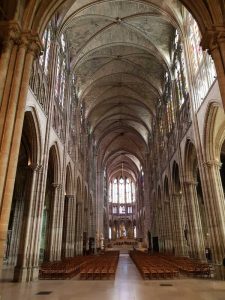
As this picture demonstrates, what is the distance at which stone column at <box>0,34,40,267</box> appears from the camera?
26.4 ft

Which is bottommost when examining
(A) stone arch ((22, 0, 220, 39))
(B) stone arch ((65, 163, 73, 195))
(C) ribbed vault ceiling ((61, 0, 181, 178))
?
(B) stone arch ((65, 163, 73, 195))

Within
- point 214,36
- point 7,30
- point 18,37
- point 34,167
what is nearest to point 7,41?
point 7,30

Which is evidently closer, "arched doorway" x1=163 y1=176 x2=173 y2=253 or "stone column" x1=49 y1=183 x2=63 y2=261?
"stone column" x1=49 y1=183 x2=63 y2=261

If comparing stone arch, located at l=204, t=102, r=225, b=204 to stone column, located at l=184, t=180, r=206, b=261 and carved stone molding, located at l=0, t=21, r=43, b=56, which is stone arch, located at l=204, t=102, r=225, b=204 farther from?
carved stone molding, located at l=0, t=21, r=43, b=56

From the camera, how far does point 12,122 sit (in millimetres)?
8867

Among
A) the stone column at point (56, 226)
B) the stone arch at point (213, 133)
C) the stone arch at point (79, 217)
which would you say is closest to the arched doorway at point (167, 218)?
the stone arch at point (79, 217)

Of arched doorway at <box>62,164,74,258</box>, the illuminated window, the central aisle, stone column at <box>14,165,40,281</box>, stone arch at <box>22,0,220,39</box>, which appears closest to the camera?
stone arch at <box>22,0,220,39</box>

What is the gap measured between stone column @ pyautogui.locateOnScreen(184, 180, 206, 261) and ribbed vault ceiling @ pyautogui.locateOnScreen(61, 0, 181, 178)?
38.7ft

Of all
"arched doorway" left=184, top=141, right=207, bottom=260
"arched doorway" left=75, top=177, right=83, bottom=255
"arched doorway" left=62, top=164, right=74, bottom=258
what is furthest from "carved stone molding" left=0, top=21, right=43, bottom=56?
"arched doorway" left=75, top=177, right=83, bottom=255

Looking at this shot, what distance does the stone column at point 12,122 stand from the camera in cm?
805

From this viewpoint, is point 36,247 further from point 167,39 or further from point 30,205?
point 167,39

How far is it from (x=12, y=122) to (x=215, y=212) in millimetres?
10808

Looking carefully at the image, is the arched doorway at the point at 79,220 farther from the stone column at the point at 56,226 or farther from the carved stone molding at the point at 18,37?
the carved stone molding at the point at 18,37

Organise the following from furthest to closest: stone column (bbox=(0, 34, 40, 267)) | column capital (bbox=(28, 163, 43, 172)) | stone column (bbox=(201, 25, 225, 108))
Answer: column capital (bbox=(28, 163, 43, 172)), stone column (bbox=(201, 25, 225, 108)), stone column (bbox=(0, 34, 40, 267))
